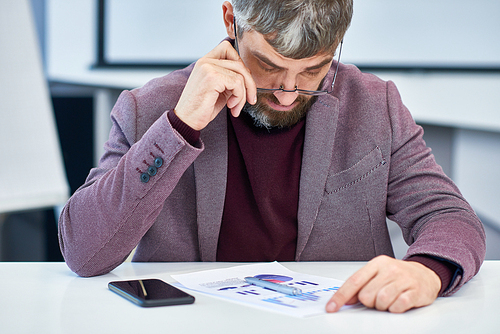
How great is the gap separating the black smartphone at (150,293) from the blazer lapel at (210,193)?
32cm

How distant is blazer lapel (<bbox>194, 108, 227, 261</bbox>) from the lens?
3.91 feet

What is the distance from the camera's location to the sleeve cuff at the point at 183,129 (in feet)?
3.29

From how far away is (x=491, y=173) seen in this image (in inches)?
81.0

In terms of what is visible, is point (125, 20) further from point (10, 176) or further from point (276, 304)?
point (276, 304)

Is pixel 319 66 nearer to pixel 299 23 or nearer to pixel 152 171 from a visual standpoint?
pixel 299 23

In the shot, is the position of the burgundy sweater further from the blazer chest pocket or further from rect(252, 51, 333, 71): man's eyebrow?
rect(252, 51, 333, 71): man's eyebrow

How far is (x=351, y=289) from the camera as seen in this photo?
75cm

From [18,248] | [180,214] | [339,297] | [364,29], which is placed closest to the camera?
[339,297]

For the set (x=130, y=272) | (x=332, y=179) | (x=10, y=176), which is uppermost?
(x=332, y=179)

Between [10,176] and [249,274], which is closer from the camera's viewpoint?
[249,274]

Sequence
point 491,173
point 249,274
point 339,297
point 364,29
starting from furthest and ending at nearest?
point 364,29
point 491,173
point 249,274
point 339,297

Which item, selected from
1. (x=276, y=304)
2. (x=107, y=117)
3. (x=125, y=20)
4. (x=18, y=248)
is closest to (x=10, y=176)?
(x=18, y=248)

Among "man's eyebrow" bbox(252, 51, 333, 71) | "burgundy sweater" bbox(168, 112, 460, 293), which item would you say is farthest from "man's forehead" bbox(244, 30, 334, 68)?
"burgundy sweater" bbox(168, 112, 460, 293)

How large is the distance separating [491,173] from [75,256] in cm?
175
